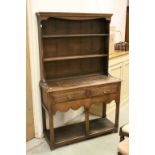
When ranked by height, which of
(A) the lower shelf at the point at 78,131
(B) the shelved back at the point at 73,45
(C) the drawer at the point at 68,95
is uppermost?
(B) the shelved back at the point at 73,45

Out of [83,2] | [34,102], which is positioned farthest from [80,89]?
[83,2]

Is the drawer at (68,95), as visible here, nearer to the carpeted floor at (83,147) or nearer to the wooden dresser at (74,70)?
the wooden dresser at (74,70)

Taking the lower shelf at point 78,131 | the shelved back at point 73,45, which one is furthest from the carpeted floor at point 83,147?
the shelved back at point 73,45

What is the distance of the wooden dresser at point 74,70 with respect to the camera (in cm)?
254

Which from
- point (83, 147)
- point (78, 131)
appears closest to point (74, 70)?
point (78, 131)

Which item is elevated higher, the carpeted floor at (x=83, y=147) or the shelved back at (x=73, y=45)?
the shelved back at (x=73, y=45)

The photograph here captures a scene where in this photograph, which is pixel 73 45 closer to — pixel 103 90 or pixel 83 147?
pixel 103 90

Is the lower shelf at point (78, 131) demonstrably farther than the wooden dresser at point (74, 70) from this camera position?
Yes

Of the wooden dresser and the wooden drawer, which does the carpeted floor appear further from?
the wooden drawer

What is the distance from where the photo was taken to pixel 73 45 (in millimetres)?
2943

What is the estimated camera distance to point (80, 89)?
102 inches

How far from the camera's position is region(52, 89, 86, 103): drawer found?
2469mm
